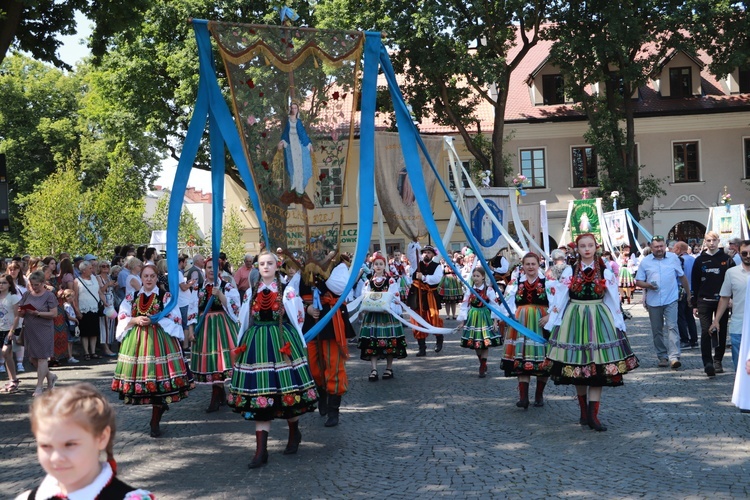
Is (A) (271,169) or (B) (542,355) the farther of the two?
(B) (542,355)

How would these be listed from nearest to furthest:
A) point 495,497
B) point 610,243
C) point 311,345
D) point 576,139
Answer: point 495,497 → point 311,345 → point 610,243 → point 576,139

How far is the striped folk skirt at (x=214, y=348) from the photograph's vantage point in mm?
10133

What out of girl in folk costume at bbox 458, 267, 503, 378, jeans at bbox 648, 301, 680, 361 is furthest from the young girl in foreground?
jeans at bbox 648, 301, 680, 361

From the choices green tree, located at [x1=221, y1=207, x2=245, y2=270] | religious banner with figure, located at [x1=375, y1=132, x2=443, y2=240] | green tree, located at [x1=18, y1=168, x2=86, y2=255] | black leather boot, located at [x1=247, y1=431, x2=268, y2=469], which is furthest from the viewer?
green tree, located at [x1=221, y1=207, x2=245, y2=270]

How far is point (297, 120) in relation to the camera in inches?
307

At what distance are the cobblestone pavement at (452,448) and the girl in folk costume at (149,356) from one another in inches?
17.3

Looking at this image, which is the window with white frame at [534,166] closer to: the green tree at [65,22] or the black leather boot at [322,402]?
the green tree at [65,22]

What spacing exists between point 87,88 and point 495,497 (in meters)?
49.3

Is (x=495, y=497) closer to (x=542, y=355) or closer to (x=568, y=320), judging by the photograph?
(x=568, y=320)

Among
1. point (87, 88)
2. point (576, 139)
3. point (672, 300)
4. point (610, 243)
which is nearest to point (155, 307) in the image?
point (672, 300)

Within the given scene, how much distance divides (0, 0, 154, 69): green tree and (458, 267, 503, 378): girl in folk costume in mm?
6675

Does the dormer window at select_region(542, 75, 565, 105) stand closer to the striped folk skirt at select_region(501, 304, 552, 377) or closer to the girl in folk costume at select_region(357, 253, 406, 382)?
the girl in folk costume at select_region(357, 253, 406, 382)

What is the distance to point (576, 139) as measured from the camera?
4106 cm

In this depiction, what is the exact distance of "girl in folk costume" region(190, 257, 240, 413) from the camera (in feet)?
33.2
